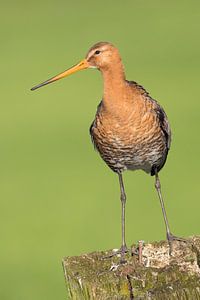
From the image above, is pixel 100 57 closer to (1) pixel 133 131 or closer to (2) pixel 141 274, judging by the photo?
(1) pixel 133 131

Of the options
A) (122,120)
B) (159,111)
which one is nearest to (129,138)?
(122,120)

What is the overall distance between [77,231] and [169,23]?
2062cm

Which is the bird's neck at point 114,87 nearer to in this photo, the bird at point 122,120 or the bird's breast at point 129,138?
the bird at point 122,120

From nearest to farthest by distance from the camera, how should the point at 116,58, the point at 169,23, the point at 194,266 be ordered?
1. the point at 194,266
2. the point at 116,58
3. the point at 169,23

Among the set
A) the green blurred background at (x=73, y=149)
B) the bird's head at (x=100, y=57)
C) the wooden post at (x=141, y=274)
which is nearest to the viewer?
the wooden post at (x=141, y=274)

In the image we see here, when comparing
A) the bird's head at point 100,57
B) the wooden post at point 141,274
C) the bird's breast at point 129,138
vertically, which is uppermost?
the bird's head at point 100,57

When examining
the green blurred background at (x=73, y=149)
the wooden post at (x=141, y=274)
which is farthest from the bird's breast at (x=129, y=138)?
the green blurred background at (x=73, y=149)

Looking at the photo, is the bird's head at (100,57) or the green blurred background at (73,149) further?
the green blurred background at (73,149)

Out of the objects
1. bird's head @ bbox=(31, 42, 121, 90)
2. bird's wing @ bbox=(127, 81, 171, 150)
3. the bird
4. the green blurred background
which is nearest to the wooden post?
the bird

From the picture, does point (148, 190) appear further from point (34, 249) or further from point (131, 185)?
point (34, 249)

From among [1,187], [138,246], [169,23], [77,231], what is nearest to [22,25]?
[169,23]

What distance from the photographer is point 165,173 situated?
1669cm

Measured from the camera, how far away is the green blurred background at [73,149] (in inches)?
527

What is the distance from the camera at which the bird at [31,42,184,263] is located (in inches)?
321
